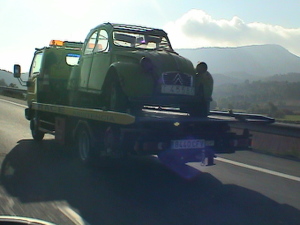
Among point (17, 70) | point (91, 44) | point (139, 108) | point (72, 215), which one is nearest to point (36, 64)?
point (17, 70)

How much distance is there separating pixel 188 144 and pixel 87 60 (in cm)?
330

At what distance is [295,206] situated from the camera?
232 inches

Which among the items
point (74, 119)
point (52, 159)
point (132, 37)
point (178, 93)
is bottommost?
point (52, 159)

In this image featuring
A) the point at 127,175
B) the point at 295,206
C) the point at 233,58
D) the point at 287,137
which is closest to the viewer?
the point at 295,206

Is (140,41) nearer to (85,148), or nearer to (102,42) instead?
(102,42)

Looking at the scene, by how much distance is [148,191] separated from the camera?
256 inches

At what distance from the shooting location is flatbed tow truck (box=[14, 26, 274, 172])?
688cm

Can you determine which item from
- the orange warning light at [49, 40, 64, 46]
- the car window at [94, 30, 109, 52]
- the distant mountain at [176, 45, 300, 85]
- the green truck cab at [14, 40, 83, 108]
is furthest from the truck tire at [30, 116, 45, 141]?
A: the distant mountain at [176, 45, 300, 85]

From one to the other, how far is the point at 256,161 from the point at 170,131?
10.3 feet

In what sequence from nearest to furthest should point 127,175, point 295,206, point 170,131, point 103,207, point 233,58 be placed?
point 103,207 → point 295,206 → point 170,131 → point 127,175 → point 233,58

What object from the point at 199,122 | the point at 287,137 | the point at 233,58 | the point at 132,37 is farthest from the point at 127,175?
the point at 233,58

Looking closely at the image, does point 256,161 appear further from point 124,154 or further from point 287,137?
point 124,154

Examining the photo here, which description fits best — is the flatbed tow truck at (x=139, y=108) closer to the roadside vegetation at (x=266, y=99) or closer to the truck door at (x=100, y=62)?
the truck door at (x=100, y=62)

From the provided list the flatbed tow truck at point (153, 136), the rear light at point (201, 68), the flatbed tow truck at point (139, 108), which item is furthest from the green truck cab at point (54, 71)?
the rear light at point (201, 68)
